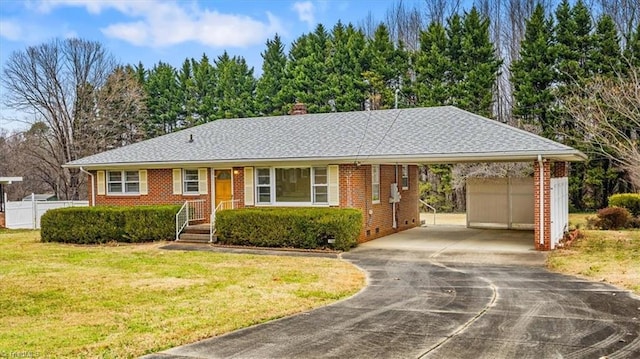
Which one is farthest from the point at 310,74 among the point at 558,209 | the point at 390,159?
the point at 558,209

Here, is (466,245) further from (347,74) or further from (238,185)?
(347,74)

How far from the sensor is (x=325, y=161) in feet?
55.2

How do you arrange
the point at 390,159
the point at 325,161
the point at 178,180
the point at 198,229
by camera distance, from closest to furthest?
the point at 390,159, the point at 325,161, the point at 198,229, the point at 178,180

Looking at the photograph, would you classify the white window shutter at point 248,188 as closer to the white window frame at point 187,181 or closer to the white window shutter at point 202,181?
the white window shutter at point 202,181

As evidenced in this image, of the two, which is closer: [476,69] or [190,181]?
[190,181]

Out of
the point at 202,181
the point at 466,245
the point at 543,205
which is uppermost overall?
the point at 202,181

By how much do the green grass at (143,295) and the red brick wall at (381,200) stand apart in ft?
12.1

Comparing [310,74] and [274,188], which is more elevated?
[310,74]

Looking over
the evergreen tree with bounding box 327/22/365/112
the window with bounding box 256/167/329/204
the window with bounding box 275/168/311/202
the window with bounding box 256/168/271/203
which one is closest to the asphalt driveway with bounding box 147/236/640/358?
the window with bounding box 256/167/329/204

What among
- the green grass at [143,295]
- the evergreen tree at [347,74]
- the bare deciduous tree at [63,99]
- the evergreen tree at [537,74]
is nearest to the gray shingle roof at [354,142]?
the green grass at [143,295]

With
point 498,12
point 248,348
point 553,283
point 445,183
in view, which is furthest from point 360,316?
point 498,12

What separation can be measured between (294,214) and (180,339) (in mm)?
9033

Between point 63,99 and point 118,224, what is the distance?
20.6 meters

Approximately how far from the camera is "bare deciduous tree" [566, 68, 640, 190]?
20.6 metres
